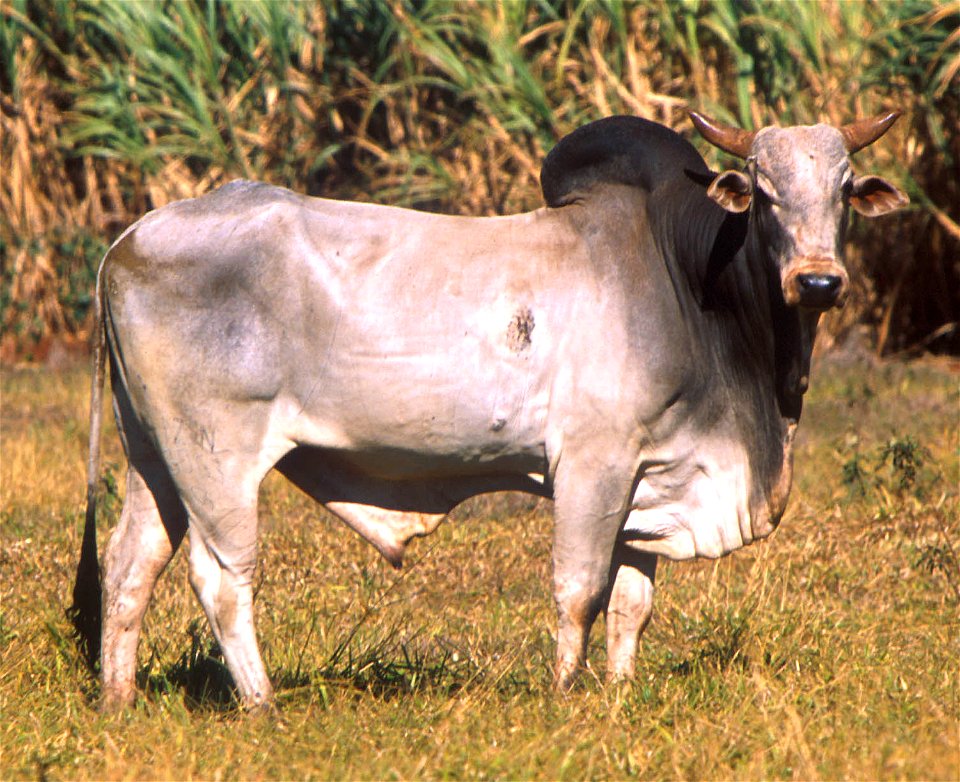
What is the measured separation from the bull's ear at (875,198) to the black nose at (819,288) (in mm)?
364

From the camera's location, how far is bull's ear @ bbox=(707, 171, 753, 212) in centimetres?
362

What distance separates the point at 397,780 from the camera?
3.22 metres

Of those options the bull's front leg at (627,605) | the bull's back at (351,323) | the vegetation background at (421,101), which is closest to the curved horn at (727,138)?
the bull's back at (351,323)

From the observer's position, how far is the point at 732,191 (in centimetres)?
365

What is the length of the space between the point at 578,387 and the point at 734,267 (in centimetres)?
53

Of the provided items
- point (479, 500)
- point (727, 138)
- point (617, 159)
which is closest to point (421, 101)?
point (479, 500)

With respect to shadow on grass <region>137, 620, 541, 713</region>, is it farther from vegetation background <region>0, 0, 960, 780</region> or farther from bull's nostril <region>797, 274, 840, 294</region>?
bull's nostril <region>797, 274, 840, 294</region>

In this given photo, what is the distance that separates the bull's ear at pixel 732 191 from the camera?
3617 millimetres

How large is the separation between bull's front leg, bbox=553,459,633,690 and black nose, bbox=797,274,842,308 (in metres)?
0.63

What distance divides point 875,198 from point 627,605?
4.05 ft

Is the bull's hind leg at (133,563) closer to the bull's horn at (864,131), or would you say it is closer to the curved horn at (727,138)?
the curved horn at (727,138)

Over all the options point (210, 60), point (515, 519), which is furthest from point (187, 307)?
point (210, 60)

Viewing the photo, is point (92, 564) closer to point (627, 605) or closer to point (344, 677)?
point (344, 677)

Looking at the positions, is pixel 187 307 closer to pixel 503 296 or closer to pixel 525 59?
pixel 503 296
